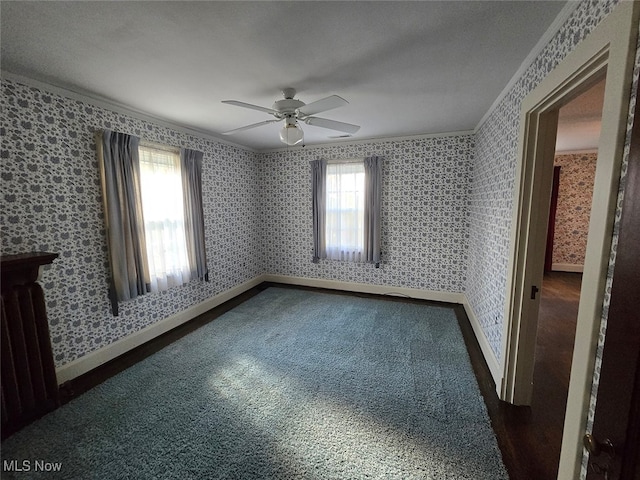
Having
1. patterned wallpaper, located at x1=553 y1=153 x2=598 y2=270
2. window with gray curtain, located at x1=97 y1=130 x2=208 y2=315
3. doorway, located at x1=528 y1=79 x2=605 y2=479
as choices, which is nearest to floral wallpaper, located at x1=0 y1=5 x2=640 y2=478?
window with gray curtain, located at x1=97 y1=130 x2=208 y2=315

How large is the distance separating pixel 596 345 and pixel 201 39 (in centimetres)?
226

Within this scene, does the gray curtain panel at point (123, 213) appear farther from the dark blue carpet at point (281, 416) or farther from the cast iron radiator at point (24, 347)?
the dark blue carpet at point (281, 416)

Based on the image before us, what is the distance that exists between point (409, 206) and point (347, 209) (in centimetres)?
91

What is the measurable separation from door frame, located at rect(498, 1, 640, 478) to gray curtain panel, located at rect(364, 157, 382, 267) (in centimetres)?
214

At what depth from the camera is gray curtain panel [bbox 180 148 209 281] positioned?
10.5 ft

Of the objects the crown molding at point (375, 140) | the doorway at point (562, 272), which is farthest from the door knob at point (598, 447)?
the crown molding at point (375, 140)

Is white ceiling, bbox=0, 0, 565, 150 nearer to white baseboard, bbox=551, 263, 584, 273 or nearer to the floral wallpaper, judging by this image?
the floral wallpaper

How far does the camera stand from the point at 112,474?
1.48 meters

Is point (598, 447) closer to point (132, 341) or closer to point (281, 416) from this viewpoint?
point (281, 416)

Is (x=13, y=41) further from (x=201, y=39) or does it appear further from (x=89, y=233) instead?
(x=89, y=233)

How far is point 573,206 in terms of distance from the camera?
211 inches

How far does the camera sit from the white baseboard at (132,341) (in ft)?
7.38

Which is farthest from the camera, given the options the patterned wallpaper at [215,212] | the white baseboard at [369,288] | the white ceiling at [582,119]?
the white baseboard at [369,288]

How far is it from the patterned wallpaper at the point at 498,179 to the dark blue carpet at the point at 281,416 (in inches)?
24.0
